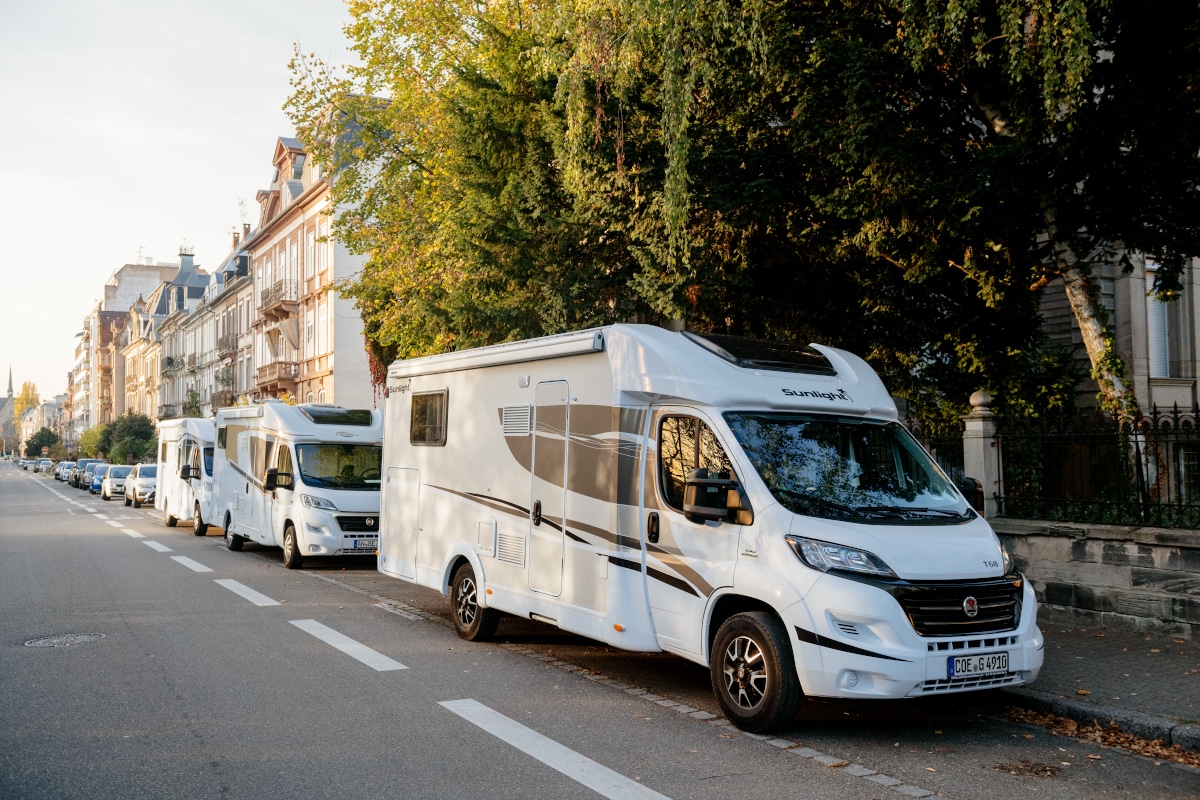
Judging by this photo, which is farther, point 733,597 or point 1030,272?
point 1030,272

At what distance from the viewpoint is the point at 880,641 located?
6.26m

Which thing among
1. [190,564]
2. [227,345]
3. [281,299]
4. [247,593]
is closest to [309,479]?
[190,564]

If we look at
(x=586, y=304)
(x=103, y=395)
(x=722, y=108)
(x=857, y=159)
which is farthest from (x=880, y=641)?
(x=103, y=395)

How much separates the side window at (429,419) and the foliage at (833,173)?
3.35 metres

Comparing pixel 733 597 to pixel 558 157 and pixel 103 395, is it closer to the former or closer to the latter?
pixel 558 157

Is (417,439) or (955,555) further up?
(417,439)

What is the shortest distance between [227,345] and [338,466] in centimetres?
5176

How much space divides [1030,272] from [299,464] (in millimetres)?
11310

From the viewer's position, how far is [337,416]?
17.9 metres

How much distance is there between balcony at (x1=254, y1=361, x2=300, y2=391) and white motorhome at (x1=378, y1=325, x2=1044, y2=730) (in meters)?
41.7

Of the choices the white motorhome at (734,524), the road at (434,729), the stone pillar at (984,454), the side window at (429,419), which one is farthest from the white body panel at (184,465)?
the stone pillar at (984,454)

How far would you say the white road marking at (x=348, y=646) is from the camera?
873cm

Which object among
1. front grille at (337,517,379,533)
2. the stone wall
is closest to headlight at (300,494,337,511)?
front grille at (337,517,379,533)

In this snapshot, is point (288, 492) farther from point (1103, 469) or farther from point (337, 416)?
point (1103, 469)
